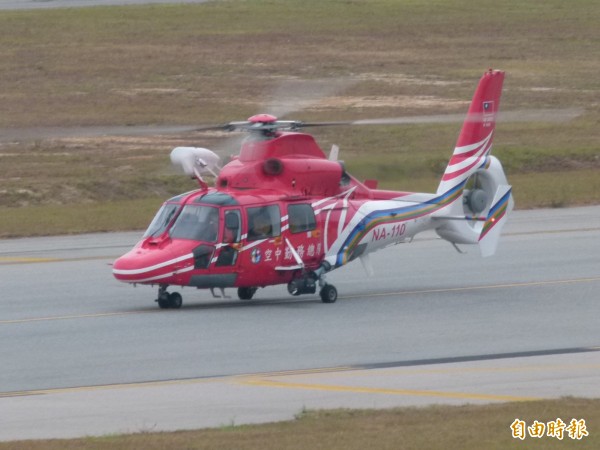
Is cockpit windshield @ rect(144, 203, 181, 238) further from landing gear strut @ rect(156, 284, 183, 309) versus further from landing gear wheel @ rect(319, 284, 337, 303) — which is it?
landing gear wheel @ rect(319, 284, 337, 303)

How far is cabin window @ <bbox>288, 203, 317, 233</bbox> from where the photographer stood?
2155 centimetres

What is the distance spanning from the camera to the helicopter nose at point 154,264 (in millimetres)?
20109

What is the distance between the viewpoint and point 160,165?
42.1 meters

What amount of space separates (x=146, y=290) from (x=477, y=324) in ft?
22.2

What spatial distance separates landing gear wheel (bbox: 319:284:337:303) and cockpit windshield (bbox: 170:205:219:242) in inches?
92.4

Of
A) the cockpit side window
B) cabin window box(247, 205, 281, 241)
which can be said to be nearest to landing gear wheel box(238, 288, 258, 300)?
cabin window box(247, 205, 281, 241)

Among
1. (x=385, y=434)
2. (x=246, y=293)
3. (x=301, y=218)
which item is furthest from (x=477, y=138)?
(x=385, y=434)

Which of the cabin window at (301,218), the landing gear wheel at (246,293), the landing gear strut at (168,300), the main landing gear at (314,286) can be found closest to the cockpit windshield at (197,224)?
the landing gear strut at (168,300)

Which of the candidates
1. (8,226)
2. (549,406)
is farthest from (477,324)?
(8,226)

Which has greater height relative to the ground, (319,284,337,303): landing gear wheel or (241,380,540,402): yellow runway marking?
(241,380,540,402): yellow runway marking

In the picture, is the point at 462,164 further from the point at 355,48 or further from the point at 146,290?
the point at 355,48

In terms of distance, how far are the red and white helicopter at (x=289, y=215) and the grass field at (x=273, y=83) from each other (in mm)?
2141

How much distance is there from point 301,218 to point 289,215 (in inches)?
9.6

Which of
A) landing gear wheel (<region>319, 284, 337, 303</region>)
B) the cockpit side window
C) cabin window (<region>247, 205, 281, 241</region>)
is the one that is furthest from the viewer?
landing gear wheel (<region>319, 284, 337, 303</region>)
